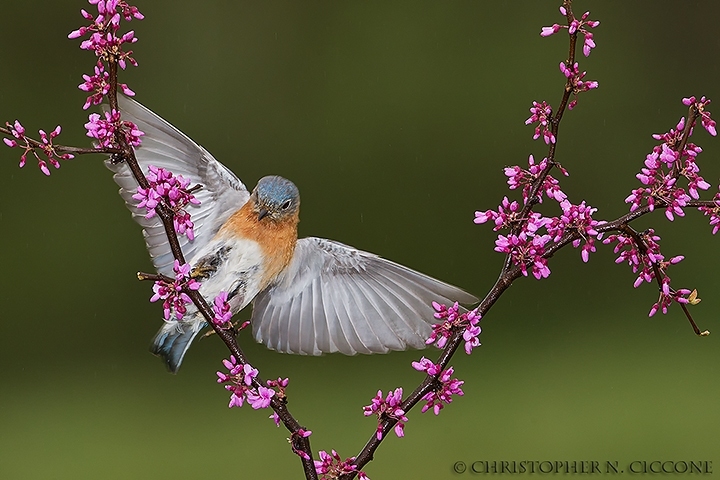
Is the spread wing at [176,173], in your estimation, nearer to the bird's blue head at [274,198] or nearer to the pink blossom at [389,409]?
the bird's blue head at [274,198]

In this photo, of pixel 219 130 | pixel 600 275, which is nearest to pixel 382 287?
pixel 219 130

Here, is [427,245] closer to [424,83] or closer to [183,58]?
[424,83]

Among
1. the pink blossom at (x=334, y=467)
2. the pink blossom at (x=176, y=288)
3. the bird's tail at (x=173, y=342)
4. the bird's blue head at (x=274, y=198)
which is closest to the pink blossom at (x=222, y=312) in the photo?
the pink blossom at (x=176, y=288)

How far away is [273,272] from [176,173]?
378 millimetres

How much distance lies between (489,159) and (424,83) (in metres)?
0.59

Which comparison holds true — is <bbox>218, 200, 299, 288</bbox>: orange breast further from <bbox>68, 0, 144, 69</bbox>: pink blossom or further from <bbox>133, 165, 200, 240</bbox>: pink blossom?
<bbox>68, 0, 144, 69</bbox>: pink blossom

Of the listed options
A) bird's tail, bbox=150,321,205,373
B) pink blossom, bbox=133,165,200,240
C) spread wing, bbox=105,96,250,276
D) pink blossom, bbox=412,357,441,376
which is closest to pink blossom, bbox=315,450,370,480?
pink blossom, bbox=412,357,441,376

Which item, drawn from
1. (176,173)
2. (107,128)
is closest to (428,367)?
(107,128)

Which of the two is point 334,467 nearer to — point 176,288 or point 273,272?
point 176,288

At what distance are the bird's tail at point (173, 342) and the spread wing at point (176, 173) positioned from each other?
9.4 inches

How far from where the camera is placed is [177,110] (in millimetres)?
4906

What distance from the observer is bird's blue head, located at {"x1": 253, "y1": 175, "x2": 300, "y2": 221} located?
2330 millimetres

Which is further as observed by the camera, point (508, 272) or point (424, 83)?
point (424, 83)

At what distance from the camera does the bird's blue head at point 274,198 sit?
233cm
